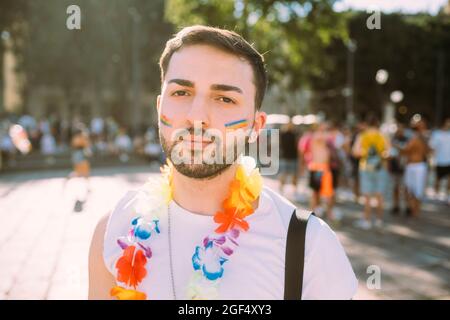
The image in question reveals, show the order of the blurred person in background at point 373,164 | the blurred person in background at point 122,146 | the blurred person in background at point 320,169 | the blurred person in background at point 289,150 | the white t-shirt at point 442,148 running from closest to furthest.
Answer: the blurred person in background at point 373,164 < the blurred person in background at point 320,169 < the white t-shirt at point 442,148 < the blurred person in background at point 289,150 < the blurred person in background at point 122,146

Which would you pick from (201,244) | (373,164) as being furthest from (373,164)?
(201,244)

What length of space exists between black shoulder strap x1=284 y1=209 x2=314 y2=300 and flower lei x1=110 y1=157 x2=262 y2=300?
0.20 m

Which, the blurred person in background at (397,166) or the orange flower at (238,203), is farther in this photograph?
the blurred person in background at (397,166)

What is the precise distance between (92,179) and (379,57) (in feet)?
101

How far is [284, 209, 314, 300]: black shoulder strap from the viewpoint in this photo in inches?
64.3

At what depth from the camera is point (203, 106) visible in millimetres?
1689

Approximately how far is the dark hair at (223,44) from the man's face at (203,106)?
2 centimetres

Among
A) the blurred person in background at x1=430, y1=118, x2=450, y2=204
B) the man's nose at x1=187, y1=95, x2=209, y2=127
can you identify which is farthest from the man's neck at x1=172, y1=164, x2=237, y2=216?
the blurred person in background at x1=430, y1=118, x2=450, y2=204

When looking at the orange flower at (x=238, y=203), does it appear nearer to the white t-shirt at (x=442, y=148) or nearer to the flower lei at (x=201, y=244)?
the flower lei at (x=201, y=244)

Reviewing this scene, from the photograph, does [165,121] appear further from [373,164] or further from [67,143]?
[67,143]

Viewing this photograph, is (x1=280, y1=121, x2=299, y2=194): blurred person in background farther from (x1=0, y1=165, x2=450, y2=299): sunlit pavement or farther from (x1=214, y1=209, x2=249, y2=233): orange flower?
(x1=214, y1=209, x2=249, y2=233): orange flower

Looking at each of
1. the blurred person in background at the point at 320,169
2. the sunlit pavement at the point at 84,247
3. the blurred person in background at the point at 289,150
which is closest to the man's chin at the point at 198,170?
the sunlit pavement at the point at 84,247

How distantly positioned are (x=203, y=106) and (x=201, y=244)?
1.55ft

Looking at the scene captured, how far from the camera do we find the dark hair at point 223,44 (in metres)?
1.72
